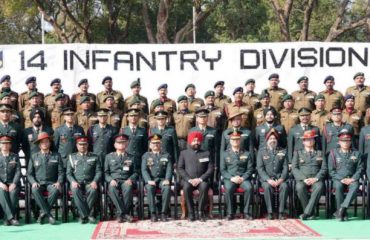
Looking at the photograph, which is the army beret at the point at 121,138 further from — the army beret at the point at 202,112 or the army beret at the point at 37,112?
the army beret at the point at 37,112

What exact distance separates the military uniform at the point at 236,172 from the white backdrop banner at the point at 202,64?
226 cm

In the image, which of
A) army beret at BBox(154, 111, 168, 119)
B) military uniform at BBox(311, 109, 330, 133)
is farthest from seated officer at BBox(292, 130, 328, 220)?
army beret at BBox(154, 111, 168, 119)

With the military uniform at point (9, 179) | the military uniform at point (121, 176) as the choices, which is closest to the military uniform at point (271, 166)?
the military uniform at point (121, 176)

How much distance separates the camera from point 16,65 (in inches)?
497

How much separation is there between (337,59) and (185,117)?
3.06m

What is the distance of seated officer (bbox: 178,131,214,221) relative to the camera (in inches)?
405

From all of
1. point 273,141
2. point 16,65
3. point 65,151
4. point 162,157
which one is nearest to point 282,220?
point 273,141

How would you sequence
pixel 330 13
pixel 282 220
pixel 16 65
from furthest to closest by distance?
pixel 330 13 < pixel 16 65 < pixel 282 220

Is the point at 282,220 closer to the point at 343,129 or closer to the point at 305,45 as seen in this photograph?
the point at 343,129

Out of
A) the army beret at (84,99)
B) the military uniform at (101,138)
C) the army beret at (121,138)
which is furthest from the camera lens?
the army beret at (84,99)

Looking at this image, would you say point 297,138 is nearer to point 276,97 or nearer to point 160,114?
point 276,97

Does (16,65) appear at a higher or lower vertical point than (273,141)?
higher

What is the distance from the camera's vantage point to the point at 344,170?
10.5m

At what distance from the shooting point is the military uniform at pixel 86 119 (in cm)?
1133
